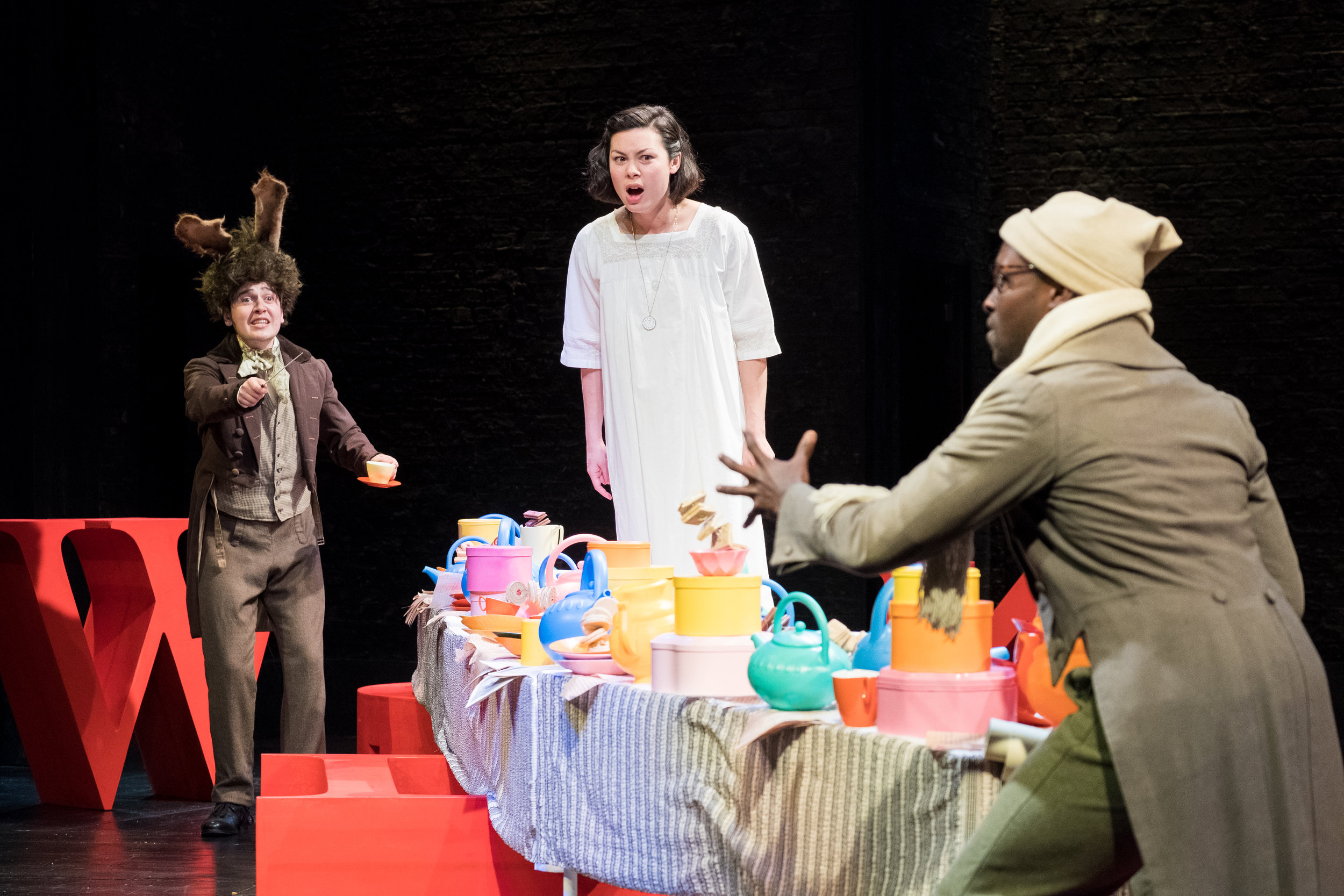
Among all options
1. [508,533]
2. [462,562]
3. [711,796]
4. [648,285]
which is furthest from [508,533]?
[711,796]

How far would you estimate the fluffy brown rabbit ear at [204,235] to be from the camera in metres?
4.12

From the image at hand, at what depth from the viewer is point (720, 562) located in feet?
6.72

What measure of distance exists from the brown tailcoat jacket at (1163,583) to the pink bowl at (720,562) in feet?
1.96

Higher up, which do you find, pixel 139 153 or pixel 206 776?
pixel 139 153

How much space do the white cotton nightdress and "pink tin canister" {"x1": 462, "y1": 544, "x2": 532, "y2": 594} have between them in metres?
0.52

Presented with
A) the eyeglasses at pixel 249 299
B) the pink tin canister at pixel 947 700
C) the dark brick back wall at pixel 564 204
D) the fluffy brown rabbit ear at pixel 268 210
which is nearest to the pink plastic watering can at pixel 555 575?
the pink tin canister at pixel 947 700

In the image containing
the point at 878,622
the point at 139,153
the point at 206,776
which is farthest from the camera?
the point at 139,153

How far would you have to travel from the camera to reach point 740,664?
1979 mm

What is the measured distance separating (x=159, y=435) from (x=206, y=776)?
2.07 m

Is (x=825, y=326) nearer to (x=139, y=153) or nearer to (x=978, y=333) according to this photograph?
(x=978, y=333)

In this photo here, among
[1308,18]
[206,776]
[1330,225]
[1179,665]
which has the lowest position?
[206,776]

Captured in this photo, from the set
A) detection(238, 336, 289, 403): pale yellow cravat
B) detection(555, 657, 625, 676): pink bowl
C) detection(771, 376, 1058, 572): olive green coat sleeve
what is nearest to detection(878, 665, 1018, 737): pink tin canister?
detection(771, 376, 1058, 572): olive green coat sleeve

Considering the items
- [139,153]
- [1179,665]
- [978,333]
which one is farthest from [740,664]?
[139,153]

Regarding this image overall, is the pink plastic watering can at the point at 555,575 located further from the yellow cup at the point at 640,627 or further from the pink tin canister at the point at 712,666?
the pink tin canister at the point at 712,666
